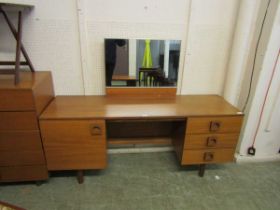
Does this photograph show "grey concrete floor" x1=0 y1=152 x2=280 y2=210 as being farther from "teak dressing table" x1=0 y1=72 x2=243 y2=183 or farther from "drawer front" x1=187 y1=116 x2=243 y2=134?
"drawer front" x1=187 y1=116 x2=243 y2=134

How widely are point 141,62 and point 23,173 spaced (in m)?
1.35

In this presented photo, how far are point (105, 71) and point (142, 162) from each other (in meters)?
0.99

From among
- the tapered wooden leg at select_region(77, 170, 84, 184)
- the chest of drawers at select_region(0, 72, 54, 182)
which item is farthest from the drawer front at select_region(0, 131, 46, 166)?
the tapered wooden leg at select_region(77, 170, 84, 184)

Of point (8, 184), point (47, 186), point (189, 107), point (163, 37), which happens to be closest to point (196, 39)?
point (163, 37)

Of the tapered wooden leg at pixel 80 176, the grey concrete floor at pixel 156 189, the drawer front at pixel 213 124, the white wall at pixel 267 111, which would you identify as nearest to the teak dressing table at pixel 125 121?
the drawer front at pixel 213 124

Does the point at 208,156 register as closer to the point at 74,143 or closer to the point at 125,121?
the point at 125,121

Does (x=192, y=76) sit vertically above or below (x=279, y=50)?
below

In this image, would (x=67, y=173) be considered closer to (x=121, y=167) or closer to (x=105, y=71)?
(x=121, y=167)

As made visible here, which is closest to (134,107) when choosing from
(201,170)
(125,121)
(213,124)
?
(125,121)

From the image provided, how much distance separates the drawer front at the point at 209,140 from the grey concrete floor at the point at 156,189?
0.37 m

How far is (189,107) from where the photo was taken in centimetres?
165

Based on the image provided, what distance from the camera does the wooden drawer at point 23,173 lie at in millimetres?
1513

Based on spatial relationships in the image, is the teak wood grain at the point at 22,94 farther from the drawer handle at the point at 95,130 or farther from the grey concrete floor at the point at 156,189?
the grey concrete floor at the point at 156,189

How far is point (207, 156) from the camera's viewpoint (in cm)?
168
